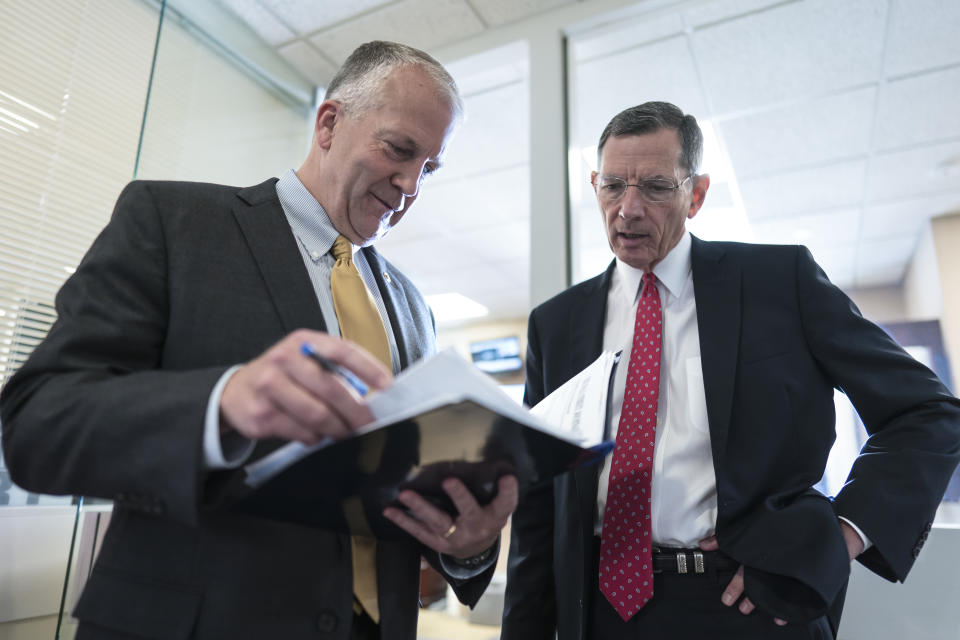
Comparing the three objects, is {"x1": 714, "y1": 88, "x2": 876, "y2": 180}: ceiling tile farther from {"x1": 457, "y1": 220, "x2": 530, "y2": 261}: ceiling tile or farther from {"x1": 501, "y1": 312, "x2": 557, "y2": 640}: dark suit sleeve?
{"x1": 501, "y1": 312, "x2": 557, "y2": 640}: dark suit sleeve

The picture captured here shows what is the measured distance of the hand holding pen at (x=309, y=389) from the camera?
0.54m

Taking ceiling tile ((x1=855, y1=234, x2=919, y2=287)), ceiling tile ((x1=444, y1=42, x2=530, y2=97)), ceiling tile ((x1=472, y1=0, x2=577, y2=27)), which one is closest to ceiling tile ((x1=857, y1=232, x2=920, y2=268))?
ceiling tile ((x1=855, y1=234, x2=919, y2=287))

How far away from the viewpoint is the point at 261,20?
8.37 feet

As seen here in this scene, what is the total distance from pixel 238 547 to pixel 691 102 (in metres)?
2.78

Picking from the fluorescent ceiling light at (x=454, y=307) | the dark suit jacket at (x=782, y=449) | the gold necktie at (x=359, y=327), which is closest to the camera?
the gold necktie at (x=359, y=327)

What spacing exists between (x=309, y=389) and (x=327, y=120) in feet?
2.54

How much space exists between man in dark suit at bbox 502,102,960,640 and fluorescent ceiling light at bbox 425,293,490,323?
219 inches

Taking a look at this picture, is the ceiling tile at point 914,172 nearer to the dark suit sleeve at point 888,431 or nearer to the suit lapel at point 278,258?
the dark suit sleeve at point 888,431

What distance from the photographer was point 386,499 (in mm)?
716

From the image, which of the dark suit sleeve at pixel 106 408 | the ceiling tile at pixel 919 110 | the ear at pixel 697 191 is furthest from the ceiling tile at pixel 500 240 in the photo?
the dark suit sleeve at pixel 106 408

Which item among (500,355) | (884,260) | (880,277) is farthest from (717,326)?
(500,355)

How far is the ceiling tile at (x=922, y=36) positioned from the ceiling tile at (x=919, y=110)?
105 mm

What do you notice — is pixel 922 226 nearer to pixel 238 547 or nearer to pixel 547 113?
pixel 547 113

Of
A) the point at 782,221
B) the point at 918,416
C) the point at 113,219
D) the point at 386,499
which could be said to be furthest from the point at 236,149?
the point at 782,221
